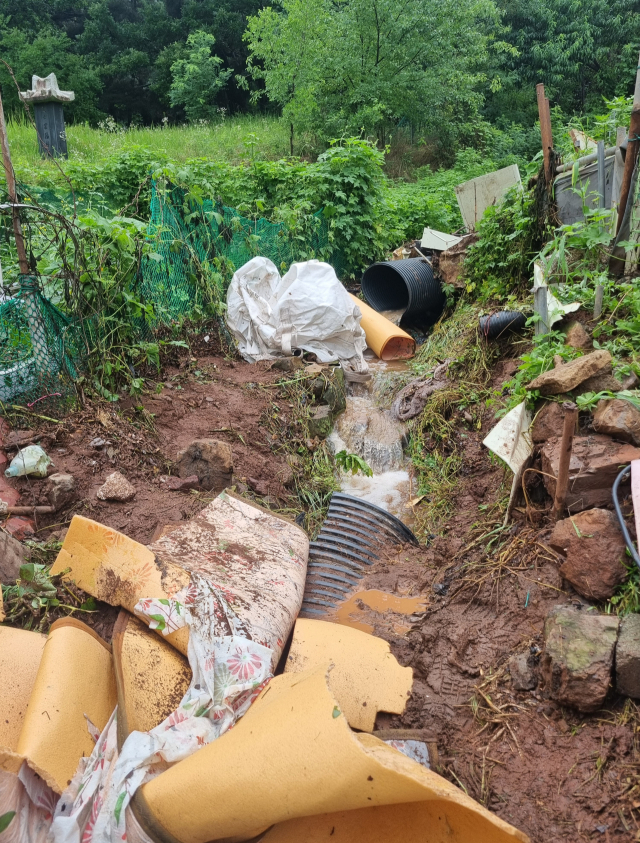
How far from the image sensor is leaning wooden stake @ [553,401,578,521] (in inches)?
102

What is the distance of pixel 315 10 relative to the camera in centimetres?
1445

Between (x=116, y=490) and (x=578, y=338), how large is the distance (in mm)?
3128

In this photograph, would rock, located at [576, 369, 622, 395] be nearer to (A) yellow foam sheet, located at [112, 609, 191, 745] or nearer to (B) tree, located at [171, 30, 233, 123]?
(A) yellow foam sheet, located at [112, 609, 191, 745]

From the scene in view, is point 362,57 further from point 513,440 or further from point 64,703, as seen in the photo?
point 64,703

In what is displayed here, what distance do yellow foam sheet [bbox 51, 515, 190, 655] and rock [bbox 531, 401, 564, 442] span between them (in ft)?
7.09

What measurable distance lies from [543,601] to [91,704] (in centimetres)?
199

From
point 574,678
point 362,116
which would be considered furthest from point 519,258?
point 362,116

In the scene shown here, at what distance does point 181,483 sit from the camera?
404cm

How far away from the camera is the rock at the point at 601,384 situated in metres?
3.37

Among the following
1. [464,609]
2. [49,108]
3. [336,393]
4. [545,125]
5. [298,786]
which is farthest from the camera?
[49,108]

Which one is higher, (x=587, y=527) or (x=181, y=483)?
(x=587, y=527)

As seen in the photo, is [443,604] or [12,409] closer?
[443,604]

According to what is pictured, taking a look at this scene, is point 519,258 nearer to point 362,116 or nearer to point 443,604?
point 443,604

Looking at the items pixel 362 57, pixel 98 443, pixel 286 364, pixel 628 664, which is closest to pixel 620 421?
pixel 628 664
